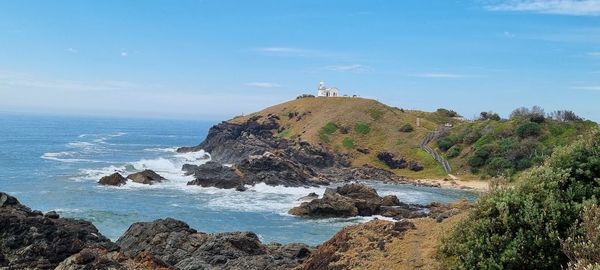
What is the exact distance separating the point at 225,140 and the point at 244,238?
248 ft

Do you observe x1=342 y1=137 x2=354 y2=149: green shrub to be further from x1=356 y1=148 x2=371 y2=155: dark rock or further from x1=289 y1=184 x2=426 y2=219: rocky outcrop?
x1=289 y1=184 x2=426 y2=219: rocky outcrop

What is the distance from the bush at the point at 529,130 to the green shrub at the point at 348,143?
26154 millimetres

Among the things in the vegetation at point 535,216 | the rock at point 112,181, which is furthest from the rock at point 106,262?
the rock at point 112,181

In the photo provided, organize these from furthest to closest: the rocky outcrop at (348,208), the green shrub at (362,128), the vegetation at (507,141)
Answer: the green shrub at (362,128) < the vegetation at (507,141) < the rocky outcrop at (348,208)

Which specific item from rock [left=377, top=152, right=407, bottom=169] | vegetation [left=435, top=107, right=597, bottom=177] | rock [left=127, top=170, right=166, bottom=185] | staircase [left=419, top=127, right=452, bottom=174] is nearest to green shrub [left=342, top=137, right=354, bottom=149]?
rock [left=377, top=152, right=407, bottom=169]

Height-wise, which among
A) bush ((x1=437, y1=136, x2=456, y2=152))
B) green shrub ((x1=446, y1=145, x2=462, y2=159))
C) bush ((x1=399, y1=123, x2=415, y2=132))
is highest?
bush ((x1=399, y1=123, x2=415, y2=132))

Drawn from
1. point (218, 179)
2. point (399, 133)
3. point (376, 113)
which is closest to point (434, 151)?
point (399, 133)

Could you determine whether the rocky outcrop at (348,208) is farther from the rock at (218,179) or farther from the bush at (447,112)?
the bush at (447,112)

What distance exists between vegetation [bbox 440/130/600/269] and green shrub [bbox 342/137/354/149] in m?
75.6

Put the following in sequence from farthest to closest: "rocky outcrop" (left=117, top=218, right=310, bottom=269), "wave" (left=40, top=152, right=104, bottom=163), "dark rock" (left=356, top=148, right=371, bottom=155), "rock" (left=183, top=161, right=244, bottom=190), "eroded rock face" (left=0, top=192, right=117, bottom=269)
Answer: "dark rock" (left=356, top=148, right=371, bottom=155) → "wave" (left=40, top=152, right=104, bottom=163) → "rock" (left=183, top=161, right=244, bottom=190) → "rocky outcrop" (left=117, top=218, right=310, bottom=269) → "eroded rock face" (left=0, top=192, right=117, bottom=269)

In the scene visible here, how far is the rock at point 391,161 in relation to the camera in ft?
260

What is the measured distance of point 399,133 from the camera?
93000mm

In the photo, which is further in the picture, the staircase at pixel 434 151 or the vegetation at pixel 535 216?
the staircase at pixel 434 151

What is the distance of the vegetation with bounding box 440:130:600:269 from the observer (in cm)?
1074
